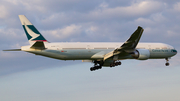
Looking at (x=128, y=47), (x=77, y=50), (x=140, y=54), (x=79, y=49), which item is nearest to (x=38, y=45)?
(x=77, y=50)

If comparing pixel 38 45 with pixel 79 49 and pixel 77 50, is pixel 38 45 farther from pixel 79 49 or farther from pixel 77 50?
pixel 79 49

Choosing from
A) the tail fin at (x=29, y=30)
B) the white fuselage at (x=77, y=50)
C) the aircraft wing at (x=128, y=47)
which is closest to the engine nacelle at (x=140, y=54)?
the aircraft wing at (x=128, y=47)

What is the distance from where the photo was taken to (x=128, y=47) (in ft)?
124

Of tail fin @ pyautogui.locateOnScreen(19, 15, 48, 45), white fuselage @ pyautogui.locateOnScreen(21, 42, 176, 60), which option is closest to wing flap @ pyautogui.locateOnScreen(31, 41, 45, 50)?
white fuselage @ pyautogui.locateOnScreen(21, 42, 176, 60)

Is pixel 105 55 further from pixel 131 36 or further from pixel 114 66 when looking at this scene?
pixel 131 36

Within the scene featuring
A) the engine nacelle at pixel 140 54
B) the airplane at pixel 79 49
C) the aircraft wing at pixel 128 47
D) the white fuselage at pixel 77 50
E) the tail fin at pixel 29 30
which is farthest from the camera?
the engine nacelle at pixel 140 54

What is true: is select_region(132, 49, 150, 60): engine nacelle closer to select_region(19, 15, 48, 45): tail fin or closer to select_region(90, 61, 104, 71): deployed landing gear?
select_region(90, 61, 104, 71): deployed landing gear

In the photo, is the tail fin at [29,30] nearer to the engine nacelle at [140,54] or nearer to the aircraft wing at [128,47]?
the aircraft wing at [128,47]

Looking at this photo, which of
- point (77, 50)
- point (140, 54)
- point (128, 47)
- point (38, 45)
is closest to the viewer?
point (38, 45)

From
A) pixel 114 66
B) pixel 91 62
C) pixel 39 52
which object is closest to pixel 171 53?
pixel 114 66

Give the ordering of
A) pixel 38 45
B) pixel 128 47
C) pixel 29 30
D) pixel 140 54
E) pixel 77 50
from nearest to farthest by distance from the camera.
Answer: pixel 38 45
pixel 128 47
pixel 77 50
pixel 29 30
pixel 140 54

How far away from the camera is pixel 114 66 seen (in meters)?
42.5

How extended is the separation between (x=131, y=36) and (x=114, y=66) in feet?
31.2

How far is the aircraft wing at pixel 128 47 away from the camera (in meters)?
34.0
